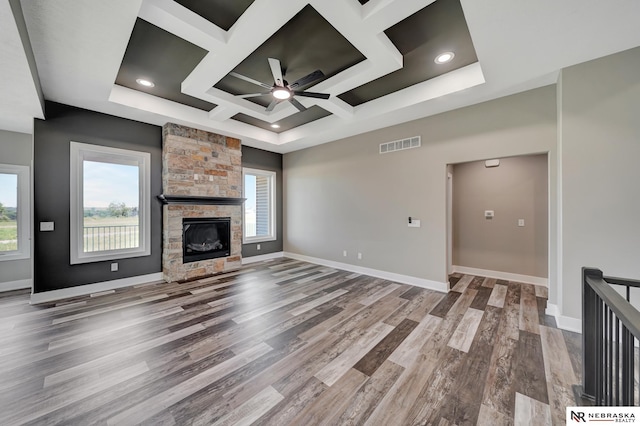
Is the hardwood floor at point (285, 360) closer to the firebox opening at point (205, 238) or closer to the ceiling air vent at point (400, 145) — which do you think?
the firebox opening at point (205, 238)

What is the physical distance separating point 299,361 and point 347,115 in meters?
3.88

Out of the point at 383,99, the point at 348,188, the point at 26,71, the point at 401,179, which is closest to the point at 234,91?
the point at 26,71

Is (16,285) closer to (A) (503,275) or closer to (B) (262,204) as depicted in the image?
(B) (262,204)

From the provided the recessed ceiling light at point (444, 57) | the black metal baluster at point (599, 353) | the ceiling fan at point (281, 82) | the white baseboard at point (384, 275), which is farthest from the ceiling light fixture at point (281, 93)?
the white baseboard at point (384, 275)

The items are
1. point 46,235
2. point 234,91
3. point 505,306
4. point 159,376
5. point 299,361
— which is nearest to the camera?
point 159,376

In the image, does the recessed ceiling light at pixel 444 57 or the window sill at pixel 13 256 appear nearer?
the recessed ceiling light at pixel 444 57

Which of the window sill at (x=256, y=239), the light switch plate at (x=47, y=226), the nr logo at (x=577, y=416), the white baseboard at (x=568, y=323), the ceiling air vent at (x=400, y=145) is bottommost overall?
the white baseboard at (x=568, y=323)

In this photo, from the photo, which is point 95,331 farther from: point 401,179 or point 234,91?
point 401,179

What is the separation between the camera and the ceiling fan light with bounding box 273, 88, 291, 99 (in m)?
2.93

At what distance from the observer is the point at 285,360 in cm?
216

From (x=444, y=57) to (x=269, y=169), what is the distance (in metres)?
4.69

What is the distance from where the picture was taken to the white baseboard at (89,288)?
351cm

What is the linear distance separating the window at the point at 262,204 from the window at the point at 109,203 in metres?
2.30

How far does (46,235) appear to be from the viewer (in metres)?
3.58
